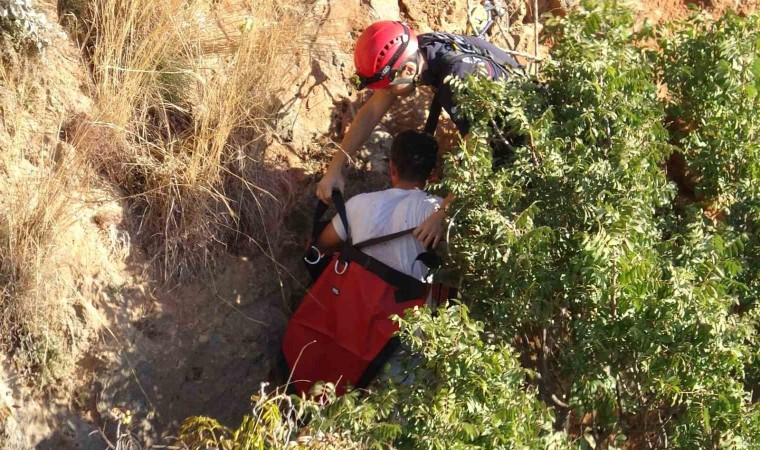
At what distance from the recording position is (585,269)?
4.00m

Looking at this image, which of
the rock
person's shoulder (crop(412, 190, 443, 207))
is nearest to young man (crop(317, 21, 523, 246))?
person's shoulder (crop(412, 190, 443, 207))

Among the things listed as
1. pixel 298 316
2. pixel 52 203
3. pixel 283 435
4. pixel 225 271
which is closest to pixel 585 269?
pixel 283 435

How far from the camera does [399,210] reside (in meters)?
4.91

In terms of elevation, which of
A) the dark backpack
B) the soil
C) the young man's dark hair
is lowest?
the soil

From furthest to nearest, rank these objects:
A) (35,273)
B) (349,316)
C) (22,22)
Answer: (22,22)
(349,316)
(35,273)

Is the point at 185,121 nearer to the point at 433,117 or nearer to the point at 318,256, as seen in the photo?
the point at 318,256

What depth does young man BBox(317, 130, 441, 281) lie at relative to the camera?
16.0ft

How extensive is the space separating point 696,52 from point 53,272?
10.3 ft

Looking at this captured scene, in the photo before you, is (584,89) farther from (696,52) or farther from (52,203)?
(52,203)

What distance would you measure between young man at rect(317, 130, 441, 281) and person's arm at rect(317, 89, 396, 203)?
0.26m

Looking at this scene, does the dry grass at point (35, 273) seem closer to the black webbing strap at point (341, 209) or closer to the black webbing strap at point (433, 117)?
the black webbing strap at point (341, 209)

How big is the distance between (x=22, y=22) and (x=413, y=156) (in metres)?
1.99

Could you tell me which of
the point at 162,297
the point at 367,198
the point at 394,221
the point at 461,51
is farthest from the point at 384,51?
the point at 162,297

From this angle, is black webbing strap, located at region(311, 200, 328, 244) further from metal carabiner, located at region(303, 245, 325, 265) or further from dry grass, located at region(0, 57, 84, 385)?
dry grass, located at region(0, 57, 84, 385)
